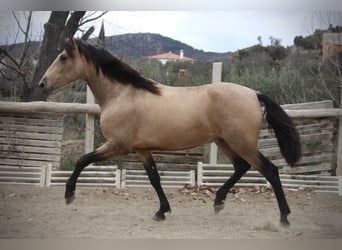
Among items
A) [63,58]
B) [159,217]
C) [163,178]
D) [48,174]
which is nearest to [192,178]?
[163,178]

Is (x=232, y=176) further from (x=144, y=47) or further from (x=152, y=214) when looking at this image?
(x=144, y=47)

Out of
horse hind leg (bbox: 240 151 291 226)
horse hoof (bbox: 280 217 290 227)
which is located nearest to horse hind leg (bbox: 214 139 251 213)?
horse hind leg (bbox: 240 151 291 226)

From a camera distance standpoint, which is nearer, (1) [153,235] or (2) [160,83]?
(1) [153,235]

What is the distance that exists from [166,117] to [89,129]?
607 mm

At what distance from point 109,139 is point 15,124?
736 millimetres

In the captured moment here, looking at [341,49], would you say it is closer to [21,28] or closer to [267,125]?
[267,125]

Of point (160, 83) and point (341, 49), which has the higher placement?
point (341, 49)

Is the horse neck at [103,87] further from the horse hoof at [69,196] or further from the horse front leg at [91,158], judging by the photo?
the horse hoof at [69,196]

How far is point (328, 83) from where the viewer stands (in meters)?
3.31

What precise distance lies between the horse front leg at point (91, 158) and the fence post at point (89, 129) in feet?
0.69

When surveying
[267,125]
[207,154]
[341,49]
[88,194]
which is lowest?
[88,194]

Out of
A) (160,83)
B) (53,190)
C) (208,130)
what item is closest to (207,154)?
(208,130)

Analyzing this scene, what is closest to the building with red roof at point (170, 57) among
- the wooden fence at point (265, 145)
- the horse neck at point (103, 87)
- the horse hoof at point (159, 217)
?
the horse neck at point (103, 87)

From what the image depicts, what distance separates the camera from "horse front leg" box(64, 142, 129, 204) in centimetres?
311
